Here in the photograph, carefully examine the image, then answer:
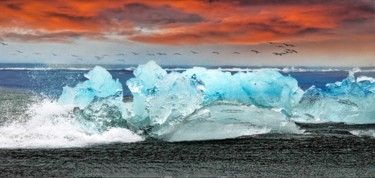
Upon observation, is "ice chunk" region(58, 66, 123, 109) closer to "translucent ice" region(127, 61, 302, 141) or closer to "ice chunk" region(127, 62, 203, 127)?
"translucent ice" region(127, 61, 302, 141)

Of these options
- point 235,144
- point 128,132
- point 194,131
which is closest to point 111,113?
point 128,132

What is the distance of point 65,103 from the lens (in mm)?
41500

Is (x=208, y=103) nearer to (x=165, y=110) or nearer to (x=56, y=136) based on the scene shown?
(x=165, y=110)

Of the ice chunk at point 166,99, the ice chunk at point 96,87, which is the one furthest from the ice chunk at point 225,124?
the ice chunk at point 96,87

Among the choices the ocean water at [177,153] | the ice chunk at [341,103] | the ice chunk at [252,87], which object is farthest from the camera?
the ice chunk at [341,103]

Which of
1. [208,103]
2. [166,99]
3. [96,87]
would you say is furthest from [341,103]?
[96,87]

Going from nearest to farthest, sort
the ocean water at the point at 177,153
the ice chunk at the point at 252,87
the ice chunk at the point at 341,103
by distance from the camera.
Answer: the ocean water at the point at 177,153, the ice chunk at the point at 252,87, the ice chunk at the point at 341,103

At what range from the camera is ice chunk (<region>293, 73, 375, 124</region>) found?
4403 centimetres

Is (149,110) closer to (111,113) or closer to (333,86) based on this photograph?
(111,113)

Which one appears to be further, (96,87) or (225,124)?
(96,87)

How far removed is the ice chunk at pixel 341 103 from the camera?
44031 mm

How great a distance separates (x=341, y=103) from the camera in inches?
1742

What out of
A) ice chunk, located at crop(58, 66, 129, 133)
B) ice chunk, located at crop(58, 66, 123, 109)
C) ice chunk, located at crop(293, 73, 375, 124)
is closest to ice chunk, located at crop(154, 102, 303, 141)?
ice chunk, located at crop(58, 66, 129, 133)

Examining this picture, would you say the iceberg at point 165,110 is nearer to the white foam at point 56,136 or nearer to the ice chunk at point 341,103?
the white foam at point 56,136
